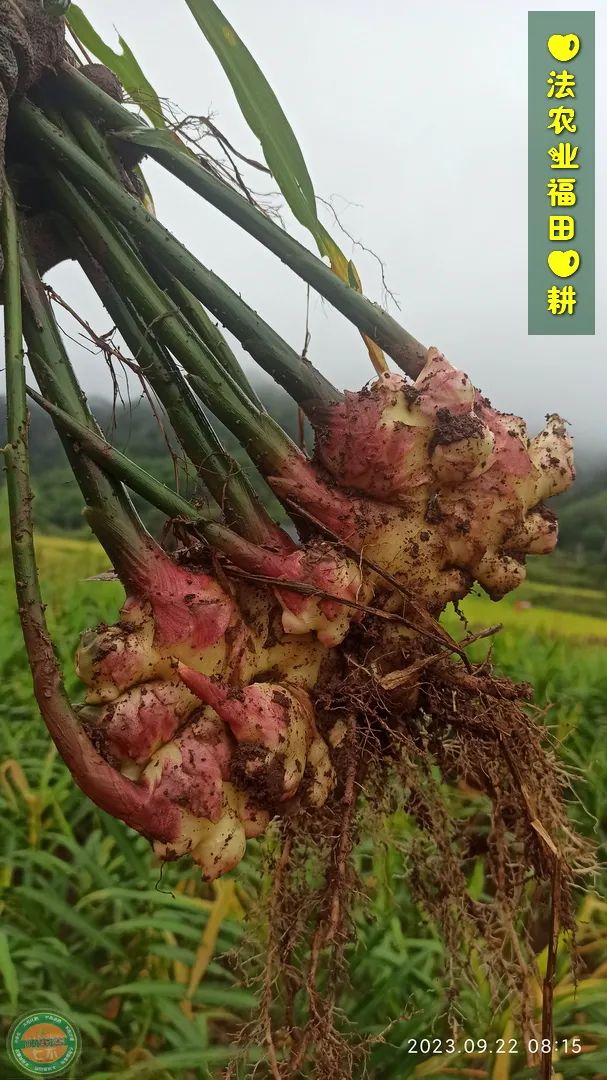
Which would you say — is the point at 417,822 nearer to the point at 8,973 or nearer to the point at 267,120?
the point at 8,973

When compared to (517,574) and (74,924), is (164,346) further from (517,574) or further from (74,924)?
(74,924)

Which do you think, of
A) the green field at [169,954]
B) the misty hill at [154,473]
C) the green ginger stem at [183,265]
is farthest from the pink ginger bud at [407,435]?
the green field at [169,954]

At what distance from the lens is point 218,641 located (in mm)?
573

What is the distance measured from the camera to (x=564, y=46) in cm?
89

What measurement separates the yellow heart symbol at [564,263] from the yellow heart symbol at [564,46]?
0.76 ft

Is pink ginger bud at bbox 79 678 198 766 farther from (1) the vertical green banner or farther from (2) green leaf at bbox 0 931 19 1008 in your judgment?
(1) the vertical green banner

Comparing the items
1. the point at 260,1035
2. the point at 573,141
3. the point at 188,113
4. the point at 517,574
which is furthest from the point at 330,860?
the point at 573,141

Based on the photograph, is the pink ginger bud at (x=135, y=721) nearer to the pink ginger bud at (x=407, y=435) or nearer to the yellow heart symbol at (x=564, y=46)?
the pink ginger bud at (x=407, y=435)

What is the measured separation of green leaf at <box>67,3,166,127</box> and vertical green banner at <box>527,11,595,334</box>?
1.56 feet

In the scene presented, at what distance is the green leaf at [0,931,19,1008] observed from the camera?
2.39 feet

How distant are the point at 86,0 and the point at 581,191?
646 millimetres

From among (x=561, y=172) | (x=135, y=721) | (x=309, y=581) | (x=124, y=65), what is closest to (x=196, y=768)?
(x=135, y=721)

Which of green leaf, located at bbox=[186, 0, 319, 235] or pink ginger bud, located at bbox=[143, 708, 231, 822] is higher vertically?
green leaf, located at bbox=[186, 0, 319, 235]

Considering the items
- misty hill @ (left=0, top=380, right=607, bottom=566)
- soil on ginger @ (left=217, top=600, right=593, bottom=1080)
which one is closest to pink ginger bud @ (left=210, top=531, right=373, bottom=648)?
soil on ginger @ (left=217, top=600, right=593, bottom=1080)
